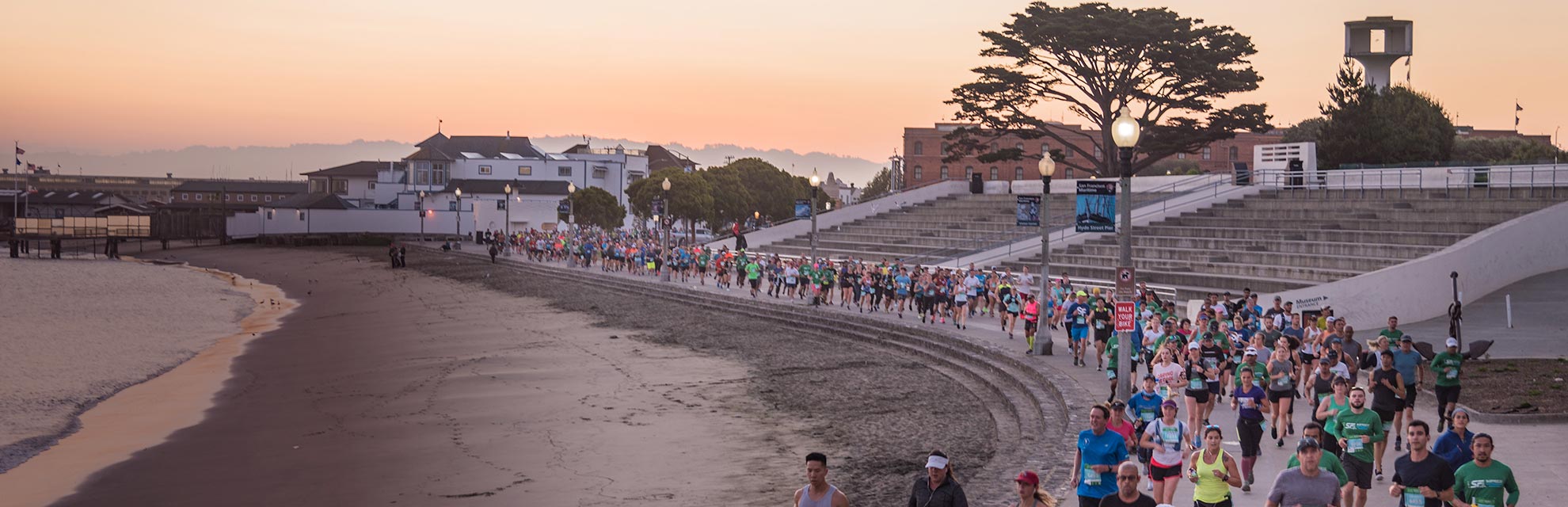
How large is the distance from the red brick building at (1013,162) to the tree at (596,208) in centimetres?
2796

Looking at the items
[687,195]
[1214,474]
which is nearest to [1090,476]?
[1214,474]

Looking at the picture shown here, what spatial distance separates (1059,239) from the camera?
39875 mm

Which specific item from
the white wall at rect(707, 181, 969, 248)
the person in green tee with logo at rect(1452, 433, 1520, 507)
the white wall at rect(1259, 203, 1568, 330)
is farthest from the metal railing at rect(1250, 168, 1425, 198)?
the person in green tee with logo at rect(1452, 433, 1520, 507)

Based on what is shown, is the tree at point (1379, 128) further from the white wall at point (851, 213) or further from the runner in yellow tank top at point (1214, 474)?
the runner in yellow tank top at point (1214, 474)

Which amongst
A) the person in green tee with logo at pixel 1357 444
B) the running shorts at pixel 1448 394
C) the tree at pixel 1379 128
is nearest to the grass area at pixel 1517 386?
the running shorts at pixel 1448 394

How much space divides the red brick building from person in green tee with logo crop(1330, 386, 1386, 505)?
8726 cm

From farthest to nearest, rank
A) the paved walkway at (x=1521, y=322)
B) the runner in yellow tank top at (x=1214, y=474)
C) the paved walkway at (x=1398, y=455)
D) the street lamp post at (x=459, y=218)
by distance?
the street lamp post at (x=459, y=218), the paved walkway at (x=1521, y=322), the paved walkway at (x=1398, y=455), the runner in yellow tank top at (x=1214, y=474)

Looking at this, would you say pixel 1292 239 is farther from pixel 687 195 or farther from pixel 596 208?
pixel 596 208

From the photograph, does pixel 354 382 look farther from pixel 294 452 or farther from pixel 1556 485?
pixel 1556 485

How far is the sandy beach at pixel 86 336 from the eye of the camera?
21219 mm

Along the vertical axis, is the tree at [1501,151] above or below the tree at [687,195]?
above

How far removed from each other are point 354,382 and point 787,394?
930 centimetres

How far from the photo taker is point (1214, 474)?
977 centimetres

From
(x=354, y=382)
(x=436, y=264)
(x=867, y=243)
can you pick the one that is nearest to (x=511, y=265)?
(x=436, y=264)
